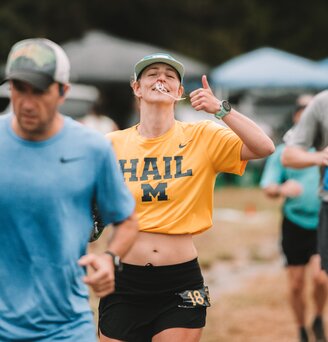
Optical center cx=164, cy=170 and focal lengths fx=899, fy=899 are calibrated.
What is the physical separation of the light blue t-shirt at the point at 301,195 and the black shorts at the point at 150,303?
3521mm

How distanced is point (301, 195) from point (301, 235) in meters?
0.38

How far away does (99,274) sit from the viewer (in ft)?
12.2

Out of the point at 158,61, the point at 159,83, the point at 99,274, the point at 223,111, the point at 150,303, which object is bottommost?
the point at 150,303

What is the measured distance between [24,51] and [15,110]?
248 millimetres

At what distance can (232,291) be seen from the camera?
10.8 metres

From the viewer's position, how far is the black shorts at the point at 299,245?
27.7ft

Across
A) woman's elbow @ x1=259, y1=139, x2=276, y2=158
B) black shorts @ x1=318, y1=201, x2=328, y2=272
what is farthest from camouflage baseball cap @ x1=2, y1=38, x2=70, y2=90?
black shorts @ x1=318, y1=201, x2=328, y2=272

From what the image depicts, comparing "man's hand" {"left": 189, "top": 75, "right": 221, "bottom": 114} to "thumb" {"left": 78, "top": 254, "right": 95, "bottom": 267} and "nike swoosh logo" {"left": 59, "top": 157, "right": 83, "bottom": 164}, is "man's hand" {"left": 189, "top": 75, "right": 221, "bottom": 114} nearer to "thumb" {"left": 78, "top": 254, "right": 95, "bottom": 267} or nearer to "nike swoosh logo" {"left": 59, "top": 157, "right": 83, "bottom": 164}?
"nike swoosh logo" {"left": 59, "top": 157, "right": 83, "bottom": 164}

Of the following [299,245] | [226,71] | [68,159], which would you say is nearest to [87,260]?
[68,159]

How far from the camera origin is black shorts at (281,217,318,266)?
8453 mm

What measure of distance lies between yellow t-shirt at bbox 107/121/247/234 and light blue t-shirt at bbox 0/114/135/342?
1233 millimetres

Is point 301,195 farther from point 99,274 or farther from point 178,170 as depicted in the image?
point 99,274

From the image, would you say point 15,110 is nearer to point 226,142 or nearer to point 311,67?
point 226,142

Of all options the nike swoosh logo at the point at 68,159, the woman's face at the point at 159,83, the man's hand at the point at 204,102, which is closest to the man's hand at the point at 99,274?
the nike swoosh logo at the point at 68,159
